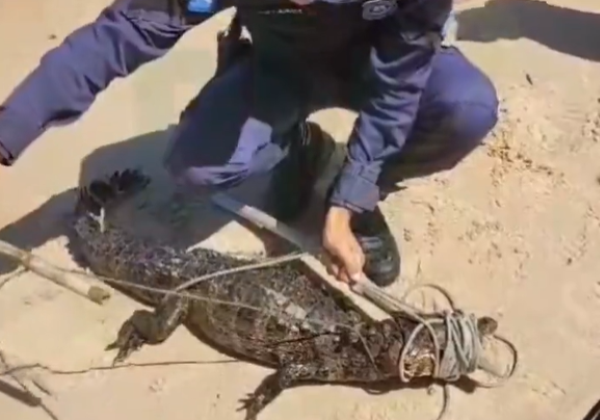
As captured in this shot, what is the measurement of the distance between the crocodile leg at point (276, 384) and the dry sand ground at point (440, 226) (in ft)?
0.06

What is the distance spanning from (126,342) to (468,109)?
0.62m

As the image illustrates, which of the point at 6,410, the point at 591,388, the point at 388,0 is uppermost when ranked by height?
the point at 388,0

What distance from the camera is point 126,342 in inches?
70.6

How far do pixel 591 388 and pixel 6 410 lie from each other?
85cm

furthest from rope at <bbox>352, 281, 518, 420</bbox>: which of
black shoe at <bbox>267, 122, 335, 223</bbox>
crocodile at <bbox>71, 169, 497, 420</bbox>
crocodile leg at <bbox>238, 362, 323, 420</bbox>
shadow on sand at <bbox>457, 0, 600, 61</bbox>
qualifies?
shadow on sand at <bbox>457, 0, 600, 61</bbox>

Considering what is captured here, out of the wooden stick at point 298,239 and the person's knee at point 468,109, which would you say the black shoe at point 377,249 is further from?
the person's knee at point 468,109

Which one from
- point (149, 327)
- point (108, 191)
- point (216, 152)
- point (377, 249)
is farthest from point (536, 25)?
point (149, 327)

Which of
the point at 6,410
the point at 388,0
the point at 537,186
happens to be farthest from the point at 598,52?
the point at 6,410

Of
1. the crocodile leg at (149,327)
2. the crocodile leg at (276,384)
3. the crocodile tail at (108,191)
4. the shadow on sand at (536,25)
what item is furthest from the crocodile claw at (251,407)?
the shadow on sand at (536,25)

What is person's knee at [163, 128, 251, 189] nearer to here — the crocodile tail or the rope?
the crocodile tail

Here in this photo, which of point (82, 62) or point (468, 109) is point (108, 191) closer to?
point (82, 62)

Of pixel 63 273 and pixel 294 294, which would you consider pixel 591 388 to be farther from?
pixel 63 273

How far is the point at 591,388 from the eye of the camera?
67.2 inches

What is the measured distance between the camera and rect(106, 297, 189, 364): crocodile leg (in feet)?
5.88
